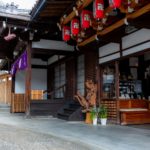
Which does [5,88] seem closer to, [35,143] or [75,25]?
[75,25]

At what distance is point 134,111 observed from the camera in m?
11.7

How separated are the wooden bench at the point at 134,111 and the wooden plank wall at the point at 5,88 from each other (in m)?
18.5

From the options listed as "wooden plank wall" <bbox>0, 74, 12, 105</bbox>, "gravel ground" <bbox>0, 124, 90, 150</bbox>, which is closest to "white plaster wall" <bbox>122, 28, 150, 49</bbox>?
"gravel ground" <bbox>0, 124, 90, 150</bbox>

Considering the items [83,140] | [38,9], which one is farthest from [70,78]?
[83,140]

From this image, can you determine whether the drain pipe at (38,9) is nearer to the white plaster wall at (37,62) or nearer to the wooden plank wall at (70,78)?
the wooden plank wall at (70,78)

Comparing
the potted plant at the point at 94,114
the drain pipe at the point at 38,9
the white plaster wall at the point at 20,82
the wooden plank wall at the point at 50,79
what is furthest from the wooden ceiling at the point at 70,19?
the white plaster wall at the point at 20,82

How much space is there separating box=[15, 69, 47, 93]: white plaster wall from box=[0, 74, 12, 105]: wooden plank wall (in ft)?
31.7

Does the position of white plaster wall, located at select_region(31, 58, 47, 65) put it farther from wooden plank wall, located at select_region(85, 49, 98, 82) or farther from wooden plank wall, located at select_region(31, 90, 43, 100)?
wooden plank wall, located at select_region(85, 49, 98, 82)

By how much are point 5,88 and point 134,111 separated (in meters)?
21.3

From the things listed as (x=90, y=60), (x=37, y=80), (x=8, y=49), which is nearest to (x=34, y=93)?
(x=37, y=80)

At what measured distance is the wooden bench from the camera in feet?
38.0

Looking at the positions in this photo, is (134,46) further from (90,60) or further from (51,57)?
(51,57)

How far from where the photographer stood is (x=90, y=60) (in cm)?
1402

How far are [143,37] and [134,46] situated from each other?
0.59 metres
